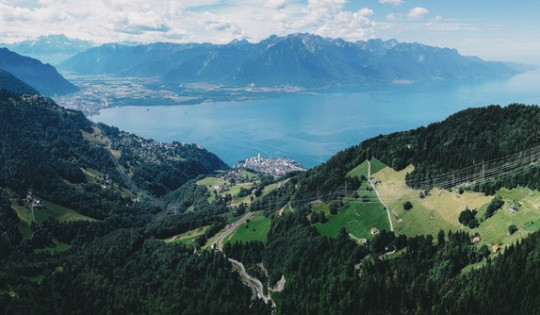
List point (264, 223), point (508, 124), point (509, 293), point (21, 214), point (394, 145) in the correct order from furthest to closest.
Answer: point (21, 214)
point (394, 145)
point (264, 223)
point (508, 124)
point (509, 293)

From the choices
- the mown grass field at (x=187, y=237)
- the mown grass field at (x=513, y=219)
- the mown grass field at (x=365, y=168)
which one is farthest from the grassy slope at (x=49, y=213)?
the mown grass field at (x=513, y=219)

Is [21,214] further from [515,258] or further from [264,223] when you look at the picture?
[515,258]

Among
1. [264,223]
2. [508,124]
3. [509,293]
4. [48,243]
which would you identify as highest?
[508,124]

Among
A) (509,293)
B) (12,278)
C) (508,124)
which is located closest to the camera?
(509,293)

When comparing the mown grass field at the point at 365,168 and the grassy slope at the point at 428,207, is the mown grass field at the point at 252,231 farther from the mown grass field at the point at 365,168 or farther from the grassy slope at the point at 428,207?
the grassy slope at the point at 428,207

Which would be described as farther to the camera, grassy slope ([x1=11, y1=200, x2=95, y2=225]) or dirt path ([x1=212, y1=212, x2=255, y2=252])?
grassy slope ([x1=11, y1=200, x2=95, y2=225])

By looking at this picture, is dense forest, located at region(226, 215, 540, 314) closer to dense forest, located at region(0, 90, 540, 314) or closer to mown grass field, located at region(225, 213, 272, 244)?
dense forest, located at region(0, 90, 540, 314)

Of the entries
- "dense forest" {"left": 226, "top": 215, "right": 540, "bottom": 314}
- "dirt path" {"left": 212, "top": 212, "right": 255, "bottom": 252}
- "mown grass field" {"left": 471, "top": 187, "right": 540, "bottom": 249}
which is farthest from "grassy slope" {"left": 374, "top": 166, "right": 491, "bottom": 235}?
"dirt path" {"left": 212, "top": 212, "right": 255, "bottom": 252}

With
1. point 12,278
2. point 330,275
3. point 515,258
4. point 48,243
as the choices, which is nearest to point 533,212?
point 515,258

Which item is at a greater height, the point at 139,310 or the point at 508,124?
the point at 508,124
